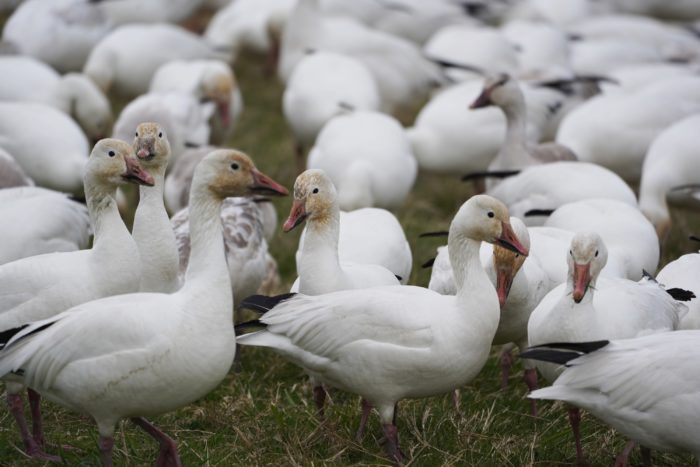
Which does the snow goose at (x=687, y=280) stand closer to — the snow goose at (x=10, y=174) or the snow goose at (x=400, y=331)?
the snow goose at (x=400, y=331)

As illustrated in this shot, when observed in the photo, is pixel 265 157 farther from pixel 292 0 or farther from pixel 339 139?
pixel 292 0

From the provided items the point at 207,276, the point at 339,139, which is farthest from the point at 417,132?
the point at 207,276

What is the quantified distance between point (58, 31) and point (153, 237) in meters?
5.79

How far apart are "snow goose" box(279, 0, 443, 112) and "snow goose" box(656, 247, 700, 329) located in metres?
4.81

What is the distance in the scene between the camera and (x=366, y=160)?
22.8 ft

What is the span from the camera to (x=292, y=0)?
11.7m

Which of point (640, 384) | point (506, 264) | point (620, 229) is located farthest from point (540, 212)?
point (640, 384)

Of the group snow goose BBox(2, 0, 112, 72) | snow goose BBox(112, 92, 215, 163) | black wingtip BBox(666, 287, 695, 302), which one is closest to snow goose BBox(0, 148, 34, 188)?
snow goose BBox(112, 92, 215, 163)

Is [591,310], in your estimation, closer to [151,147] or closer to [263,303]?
[263,303]

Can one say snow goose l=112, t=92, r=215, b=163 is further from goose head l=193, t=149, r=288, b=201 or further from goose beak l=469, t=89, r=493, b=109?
goose head l=193, t=149, r=288, b=201

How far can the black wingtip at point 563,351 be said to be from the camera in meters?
3.88

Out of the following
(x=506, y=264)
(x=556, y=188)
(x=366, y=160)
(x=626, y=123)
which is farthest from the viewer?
(x=626, y=123)

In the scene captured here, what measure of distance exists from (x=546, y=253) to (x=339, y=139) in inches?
88.2

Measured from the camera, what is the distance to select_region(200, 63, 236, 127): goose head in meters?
8.51
